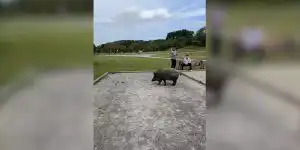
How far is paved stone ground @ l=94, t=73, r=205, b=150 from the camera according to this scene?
2.17 m

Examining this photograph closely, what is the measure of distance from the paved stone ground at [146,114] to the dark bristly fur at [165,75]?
39 mm

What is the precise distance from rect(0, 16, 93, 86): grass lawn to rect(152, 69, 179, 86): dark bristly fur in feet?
1.80

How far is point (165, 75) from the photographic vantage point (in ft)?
7.70

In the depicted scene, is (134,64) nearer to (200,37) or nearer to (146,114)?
(146,114)

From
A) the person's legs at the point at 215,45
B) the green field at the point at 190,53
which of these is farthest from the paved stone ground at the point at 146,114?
the person's legs at the point at 215,45

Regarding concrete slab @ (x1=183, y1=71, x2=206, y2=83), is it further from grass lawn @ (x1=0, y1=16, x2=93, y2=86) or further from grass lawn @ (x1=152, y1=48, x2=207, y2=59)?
grass lawn @ (x1=0, y1=16, x2=93, y2=86)

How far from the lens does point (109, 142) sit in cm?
217

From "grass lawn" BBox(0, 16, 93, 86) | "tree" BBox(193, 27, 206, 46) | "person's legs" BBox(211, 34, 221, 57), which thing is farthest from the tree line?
"grass lawn" BBox(0, 16, 93, 86)

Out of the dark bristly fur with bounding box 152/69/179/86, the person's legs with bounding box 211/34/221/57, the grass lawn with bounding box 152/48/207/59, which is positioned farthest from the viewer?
the dark bristly fur with bounding box 152/69/179/86

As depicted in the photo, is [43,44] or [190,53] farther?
[190,53]

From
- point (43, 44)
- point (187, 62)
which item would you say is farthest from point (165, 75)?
point (43, 44)

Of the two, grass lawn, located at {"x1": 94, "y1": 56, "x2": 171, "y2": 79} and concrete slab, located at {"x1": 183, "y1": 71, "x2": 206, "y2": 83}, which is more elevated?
grass lawn, located at {"x1": 94, "y1": 56, "x2": 171, "y2": 79}

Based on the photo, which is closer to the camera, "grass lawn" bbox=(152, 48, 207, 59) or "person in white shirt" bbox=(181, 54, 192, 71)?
"grass lawn" bbox=(152, 48, 207, 59)

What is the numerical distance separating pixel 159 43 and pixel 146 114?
510mm
